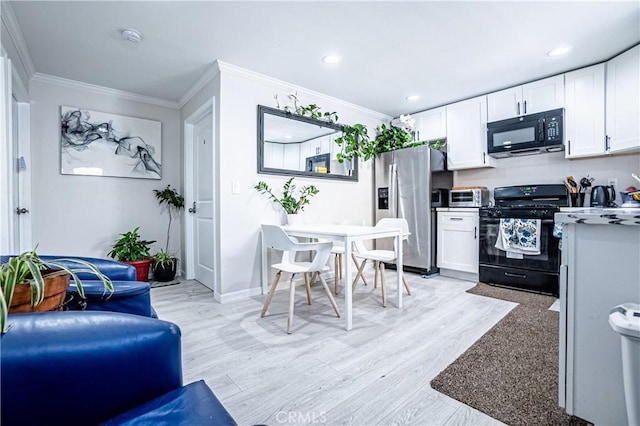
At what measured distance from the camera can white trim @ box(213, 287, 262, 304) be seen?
9.43ft

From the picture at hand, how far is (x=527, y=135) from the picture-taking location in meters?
3.26

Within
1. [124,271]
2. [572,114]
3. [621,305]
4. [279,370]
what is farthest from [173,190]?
[572,114]

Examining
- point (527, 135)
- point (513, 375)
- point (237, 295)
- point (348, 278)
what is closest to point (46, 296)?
point (348, 278)

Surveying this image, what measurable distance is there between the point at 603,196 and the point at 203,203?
421cm

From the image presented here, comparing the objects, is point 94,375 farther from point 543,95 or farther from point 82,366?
point 543,95

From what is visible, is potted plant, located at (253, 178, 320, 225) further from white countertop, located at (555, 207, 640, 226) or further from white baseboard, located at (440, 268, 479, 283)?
white countertop, located at (555, 207, 640, 226)

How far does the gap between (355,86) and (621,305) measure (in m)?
3.11

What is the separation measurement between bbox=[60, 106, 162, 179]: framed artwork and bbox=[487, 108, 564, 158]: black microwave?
13.6ft

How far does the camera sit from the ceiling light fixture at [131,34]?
231cm

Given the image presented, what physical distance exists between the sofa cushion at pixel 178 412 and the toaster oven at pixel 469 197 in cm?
364

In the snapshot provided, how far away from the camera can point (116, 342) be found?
0.70 m

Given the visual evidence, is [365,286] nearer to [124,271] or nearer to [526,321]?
[526,321]

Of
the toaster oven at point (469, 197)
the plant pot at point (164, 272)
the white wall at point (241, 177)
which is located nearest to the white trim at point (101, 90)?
the white wall at point (241, 177)

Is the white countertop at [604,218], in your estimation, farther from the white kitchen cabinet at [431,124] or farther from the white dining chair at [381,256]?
the white kitchen cabinet at [431,124]
